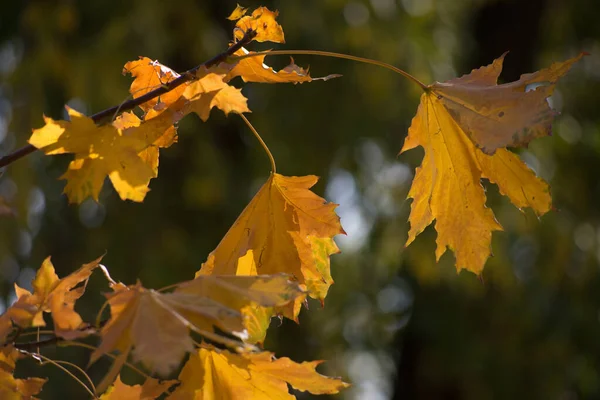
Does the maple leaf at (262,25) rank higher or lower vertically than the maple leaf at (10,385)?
higher

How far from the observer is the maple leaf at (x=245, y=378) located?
2.80ft

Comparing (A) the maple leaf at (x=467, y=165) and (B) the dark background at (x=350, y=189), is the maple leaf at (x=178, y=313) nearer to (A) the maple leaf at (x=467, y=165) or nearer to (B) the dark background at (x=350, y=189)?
(A) the maple leaf at (x=467, y=165)

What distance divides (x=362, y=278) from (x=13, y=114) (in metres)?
1.86

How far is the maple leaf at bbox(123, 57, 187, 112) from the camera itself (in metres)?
0.93

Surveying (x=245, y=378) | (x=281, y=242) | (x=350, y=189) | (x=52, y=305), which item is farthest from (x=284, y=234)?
(x=350, y=189)

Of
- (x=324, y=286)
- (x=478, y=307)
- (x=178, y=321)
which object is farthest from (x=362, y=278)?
(x=178, y=321)

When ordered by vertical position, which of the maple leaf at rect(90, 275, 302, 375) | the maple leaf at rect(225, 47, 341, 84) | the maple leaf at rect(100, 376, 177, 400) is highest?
the maple leaf at rect(225, 47, 341, 84)

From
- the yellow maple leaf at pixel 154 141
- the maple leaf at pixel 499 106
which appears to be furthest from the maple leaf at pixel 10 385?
the maple leaf at pixel 499 106

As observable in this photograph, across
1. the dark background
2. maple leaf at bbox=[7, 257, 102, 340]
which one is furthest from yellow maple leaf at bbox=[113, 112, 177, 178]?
the dark background

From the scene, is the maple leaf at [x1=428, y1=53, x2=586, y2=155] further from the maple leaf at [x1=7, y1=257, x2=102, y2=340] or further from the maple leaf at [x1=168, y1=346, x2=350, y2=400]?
the maple leaf at [x1=7, y1=257, x2=102, y2=340]

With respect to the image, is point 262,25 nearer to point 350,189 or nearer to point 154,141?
point 154,141

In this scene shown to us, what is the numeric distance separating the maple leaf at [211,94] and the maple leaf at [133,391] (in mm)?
277

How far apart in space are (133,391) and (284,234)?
0.25 metres

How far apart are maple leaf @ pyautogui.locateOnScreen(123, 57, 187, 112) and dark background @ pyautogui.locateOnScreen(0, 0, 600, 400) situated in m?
2.30
